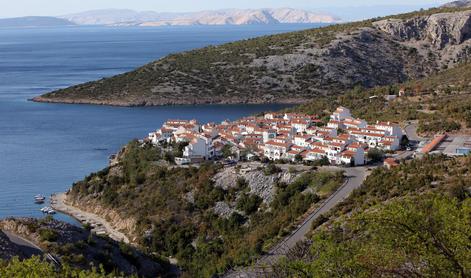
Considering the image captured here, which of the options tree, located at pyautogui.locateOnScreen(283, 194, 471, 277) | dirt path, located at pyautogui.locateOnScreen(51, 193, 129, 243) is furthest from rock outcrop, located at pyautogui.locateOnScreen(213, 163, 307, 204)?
tree, located at pyautogui.locateOnScreen(283, 194, 471, 277)

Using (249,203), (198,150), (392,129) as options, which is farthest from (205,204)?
(392,129)

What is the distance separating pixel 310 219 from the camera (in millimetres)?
22016

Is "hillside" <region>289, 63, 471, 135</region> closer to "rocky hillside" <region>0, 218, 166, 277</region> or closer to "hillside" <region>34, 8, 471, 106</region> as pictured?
"rocky hillside" <region>0, 218, 166, 277</region>

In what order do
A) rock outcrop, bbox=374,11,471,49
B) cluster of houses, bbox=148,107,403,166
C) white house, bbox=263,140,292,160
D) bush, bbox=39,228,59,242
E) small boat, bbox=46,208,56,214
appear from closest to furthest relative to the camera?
bush, bbox=39,228,59,242 → cluster of houses, bbox=148,107,403,166 → small boat, bbox=46,208,56,214 → white house, bbox=263,140,292,160 → rock outcrop, bbox=374,11,471,49

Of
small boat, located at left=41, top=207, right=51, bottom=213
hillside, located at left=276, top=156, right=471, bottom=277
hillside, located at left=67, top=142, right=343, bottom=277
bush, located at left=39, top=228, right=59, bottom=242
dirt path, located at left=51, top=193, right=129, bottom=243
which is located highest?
hillside, located at left=276, top=156, right=471, bottom=277

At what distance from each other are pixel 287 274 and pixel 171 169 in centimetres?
2119

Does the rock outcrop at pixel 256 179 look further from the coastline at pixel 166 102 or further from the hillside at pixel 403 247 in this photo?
the coastline at pixel 166 102

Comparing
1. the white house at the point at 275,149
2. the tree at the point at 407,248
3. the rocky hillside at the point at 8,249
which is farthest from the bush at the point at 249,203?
the tree at the point at 407,248

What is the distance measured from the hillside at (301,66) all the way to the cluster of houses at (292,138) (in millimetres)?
30933

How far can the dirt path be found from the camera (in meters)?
27.4

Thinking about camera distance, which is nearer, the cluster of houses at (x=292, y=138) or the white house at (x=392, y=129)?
the cluster of houses at (x=292, y=138)

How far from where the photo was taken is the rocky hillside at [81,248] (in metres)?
18.0

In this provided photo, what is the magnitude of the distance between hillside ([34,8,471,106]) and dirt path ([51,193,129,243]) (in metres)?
37.1

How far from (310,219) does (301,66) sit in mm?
54201
